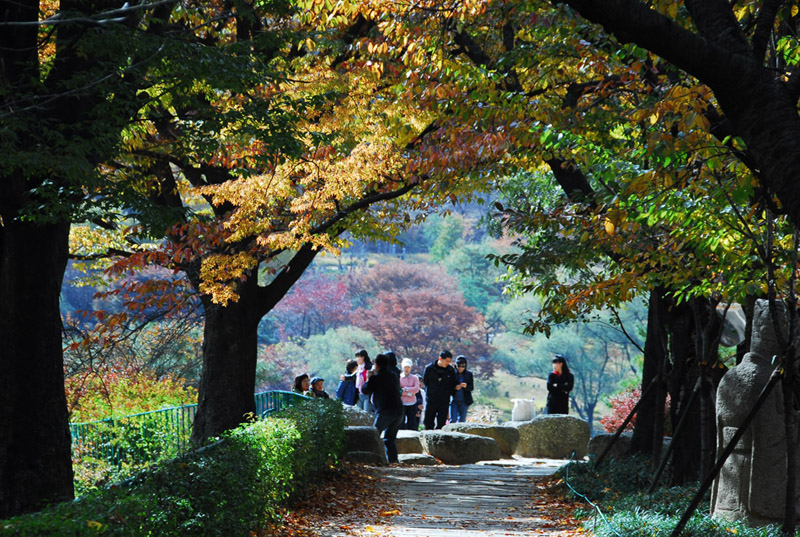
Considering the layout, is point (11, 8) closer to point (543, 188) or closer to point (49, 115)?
point (49, 115)

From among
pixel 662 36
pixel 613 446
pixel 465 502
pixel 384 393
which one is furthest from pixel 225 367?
pixel 662 36

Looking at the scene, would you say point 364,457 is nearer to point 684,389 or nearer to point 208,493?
point 684,389

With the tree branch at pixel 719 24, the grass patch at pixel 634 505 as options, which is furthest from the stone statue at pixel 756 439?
the tree branch at pixel 719 24

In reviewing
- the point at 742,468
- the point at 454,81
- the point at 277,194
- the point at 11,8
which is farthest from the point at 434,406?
the point at 11,8

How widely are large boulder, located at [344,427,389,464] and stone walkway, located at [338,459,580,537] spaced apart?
0.42 metres

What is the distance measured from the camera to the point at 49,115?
7164mm

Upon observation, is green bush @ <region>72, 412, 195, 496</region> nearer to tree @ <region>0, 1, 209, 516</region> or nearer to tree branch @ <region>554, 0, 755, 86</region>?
tree @ <region>0, 1, 209, 516</region>

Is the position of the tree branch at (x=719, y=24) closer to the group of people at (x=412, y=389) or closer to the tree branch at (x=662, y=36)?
the tree branch at (x=662, y=36)

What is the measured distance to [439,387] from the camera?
1623 centimetres

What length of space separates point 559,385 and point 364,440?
18.5ft

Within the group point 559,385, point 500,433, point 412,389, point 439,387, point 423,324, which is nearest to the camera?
point 412,389

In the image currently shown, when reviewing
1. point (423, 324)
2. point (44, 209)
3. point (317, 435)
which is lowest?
point (317, 435)

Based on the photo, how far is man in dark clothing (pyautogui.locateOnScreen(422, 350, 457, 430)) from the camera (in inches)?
631

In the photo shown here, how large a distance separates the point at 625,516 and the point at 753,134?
4208mm
